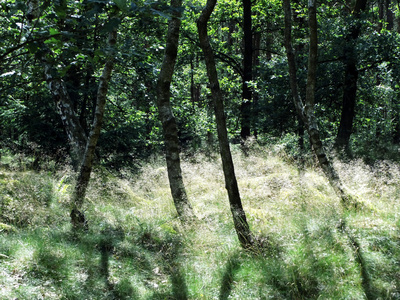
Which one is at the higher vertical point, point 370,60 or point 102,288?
point 370,60

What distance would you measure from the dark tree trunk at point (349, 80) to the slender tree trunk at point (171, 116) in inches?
281

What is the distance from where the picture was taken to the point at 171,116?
6121 millimetres

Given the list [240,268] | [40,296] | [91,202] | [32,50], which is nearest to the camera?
[32,50]

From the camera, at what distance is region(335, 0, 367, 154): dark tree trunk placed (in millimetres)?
11273

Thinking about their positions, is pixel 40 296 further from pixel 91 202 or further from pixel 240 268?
pixel 91 202

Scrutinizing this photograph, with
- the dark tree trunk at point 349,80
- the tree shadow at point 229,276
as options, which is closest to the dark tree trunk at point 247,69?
the dark tree trunk at point 349,80

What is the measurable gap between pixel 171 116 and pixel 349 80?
8464mm

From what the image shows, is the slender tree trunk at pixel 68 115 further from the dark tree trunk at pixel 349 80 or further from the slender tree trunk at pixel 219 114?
the dark tree trunk at pixel 349 80

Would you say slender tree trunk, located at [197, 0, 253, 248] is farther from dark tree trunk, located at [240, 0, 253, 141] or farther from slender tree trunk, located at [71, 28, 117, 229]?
dark tree trunk, located at [240, 0, 253, 141]

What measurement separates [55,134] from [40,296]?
8201mm

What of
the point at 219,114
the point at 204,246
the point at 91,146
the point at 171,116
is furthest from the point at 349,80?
the point at 91,146

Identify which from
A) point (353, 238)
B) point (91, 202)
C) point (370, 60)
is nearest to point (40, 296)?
point (91, 202)

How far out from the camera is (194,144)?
20078 millimetres

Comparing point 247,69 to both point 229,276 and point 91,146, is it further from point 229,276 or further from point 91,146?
point 229,276
